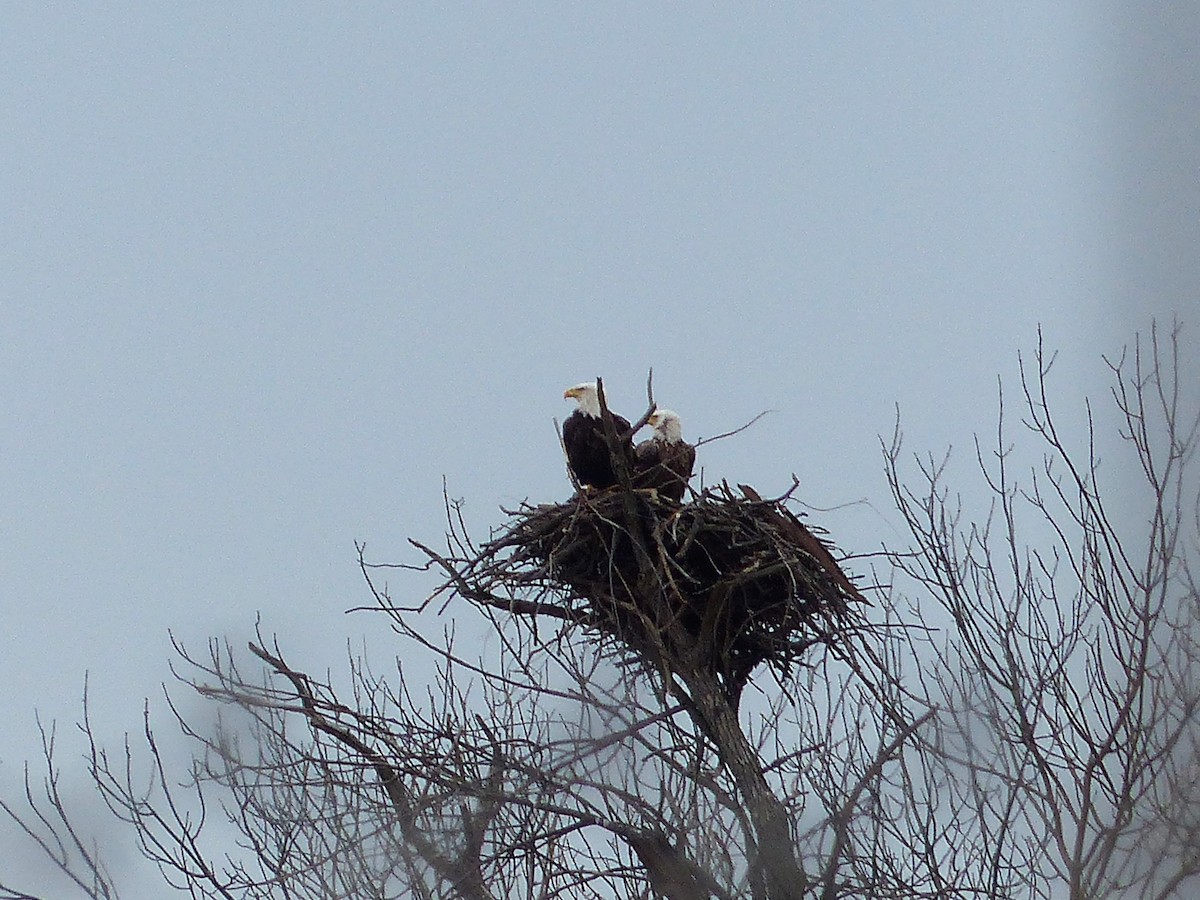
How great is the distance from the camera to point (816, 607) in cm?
585

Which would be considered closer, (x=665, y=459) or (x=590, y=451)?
(x=665, y=459)

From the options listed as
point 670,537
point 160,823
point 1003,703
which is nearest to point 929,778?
point 1003,703

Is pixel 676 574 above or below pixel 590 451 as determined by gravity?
below

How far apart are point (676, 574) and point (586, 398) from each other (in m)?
1.40

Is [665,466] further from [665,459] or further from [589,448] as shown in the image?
[589,448]

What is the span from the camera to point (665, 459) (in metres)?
6.45

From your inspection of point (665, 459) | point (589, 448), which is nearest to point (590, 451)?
point (589, 448)

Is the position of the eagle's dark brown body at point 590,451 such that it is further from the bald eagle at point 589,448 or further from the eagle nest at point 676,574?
the eagle nest at point 676,574

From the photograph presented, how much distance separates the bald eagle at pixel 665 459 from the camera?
625cm

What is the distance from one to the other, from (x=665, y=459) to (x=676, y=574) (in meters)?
0.75

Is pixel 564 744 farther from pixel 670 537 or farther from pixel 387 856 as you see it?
pixel 670 537

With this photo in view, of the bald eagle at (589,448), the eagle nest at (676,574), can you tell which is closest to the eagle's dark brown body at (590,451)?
the bald eagle at (589,448)

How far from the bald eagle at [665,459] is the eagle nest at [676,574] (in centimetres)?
30

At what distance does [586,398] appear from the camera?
7.00 meters
